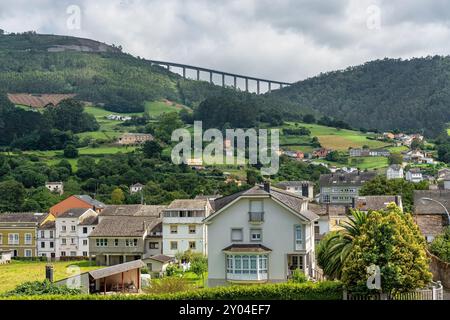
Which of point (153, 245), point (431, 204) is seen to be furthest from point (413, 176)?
point (153, 245)

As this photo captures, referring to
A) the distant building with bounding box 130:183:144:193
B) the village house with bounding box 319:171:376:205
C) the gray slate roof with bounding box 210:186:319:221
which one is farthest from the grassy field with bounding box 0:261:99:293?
the village house with bounding box 319:171:376:205

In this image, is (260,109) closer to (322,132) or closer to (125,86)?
(322,132)

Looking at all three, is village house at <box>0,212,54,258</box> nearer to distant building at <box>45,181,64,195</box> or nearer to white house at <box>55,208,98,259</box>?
white house at <box>55,208,98,259</box>

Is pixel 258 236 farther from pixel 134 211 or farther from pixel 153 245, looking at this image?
pixel 134 211

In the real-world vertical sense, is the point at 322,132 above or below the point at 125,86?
below

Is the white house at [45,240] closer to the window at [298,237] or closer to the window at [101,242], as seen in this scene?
the window at [101,242]

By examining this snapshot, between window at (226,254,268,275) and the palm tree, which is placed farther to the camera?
window at (226,254,268,275)
